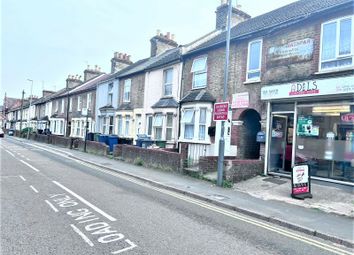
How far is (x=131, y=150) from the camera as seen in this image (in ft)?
61.8

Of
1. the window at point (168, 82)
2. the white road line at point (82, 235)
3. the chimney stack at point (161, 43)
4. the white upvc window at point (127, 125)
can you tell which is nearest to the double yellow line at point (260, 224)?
the white road line at point (82, 235)

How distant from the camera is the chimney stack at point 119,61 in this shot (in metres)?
34.5

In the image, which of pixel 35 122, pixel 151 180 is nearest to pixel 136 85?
pixel 151 180

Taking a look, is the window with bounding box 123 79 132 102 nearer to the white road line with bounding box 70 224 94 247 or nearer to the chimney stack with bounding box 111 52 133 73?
the chimney stack with bounding box 111 52 133 73

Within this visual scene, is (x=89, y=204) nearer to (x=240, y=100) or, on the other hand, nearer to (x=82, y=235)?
(x=82, y=235)

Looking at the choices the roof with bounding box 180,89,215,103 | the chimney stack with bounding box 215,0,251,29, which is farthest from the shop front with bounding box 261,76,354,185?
the chimney stack with bounding box 215,0,251,29

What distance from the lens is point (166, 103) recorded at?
2094 centimetres

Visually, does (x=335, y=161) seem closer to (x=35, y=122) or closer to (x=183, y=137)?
(x=183, y=137)

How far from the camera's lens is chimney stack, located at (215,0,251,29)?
20.8 metres

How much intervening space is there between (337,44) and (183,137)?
31.1ft

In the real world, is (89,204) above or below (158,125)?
below

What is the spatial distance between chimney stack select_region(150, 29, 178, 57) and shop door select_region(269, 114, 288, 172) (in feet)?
57.5

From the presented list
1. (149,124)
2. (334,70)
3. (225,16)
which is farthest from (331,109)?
(149,124)

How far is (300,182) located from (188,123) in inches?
353
